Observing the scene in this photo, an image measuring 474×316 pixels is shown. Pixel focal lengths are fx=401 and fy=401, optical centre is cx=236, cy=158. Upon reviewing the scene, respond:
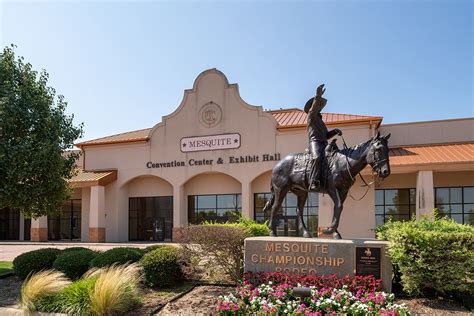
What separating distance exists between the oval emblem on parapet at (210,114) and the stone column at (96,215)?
361 inches

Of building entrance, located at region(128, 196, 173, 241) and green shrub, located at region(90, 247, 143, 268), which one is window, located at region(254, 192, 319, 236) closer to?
building entrance, located at region(128, 196, 173, 241)

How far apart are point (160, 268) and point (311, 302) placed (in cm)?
414

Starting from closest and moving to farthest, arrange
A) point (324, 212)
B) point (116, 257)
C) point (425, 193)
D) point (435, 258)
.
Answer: point (435, 258)
point (116, 257)
point (425, 193)
point (324, 212)

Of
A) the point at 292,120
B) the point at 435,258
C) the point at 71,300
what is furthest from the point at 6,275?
the point at 292,120

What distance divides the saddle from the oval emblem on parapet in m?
17.8

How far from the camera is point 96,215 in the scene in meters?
29.2

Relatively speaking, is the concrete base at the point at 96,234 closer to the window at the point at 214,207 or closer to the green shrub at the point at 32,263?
the window at the point at 214,207

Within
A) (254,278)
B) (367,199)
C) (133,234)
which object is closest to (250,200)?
(367,199)

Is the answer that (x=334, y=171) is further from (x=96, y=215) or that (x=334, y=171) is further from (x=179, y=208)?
(x=96, y=215)

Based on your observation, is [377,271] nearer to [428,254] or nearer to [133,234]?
[428,254]

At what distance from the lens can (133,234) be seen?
1238 inches

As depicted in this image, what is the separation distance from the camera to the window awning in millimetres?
28875

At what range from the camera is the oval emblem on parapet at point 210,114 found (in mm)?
27766

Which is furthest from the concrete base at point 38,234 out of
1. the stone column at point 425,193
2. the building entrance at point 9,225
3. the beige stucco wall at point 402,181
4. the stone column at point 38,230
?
the stone column at point 425,193
